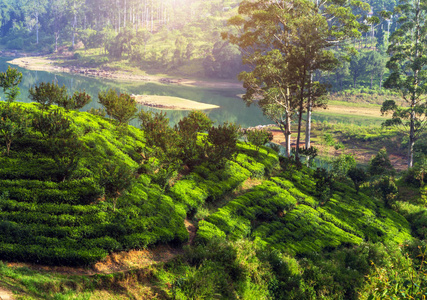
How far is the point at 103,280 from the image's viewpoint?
989 centimetres

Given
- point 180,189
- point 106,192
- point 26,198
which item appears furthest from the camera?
point 180,189

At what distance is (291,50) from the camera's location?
3008 cm

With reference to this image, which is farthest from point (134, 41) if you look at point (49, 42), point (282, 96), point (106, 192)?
point (106, 192)

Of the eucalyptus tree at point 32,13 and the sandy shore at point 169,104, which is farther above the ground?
the eucalyptus tree at point 32,13

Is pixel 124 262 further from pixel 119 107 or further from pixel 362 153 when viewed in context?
pixel 362 153

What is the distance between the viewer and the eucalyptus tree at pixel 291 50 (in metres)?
29.2

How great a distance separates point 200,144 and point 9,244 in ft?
49.8

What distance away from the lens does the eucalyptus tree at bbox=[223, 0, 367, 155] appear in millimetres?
29239

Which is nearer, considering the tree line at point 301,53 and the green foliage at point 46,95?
the green foliage at point 46,95

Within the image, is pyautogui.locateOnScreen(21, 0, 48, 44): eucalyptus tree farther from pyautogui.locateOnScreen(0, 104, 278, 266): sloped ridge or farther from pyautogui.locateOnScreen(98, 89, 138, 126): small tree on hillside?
pyautogui.locateOnScreen(0, 104, 278, 266): sloped ridge

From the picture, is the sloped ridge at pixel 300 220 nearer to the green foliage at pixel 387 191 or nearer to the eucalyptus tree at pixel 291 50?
the green foliage at pixel 387 191

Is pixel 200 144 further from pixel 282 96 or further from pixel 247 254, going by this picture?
pixel 282 96

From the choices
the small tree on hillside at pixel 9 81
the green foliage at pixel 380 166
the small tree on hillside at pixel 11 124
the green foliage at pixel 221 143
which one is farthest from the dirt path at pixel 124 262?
the green foliage at pixel 380 166

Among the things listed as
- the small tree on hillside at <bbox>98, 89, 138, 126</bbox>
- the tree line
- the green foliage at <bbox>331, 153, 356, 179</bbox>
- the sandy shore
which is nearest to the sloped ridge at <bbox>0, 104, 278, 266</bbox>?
the small tree on hillside at <bbox>98, 89, 138, 126</bbox>
